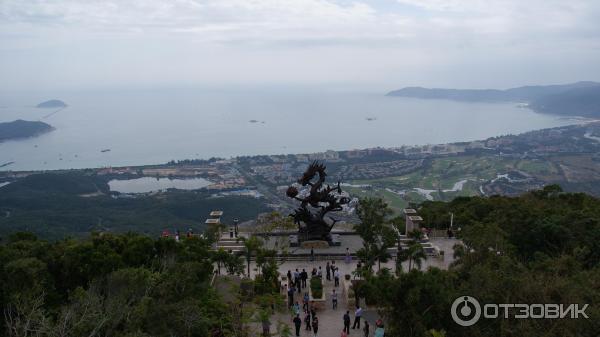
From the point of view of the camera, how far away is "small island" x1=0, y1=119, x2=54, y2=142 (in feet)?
356

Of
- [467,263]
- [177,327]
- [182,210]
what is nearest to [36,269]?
[177,327]

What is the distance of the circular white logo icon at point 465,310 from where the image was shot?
873 centimetres

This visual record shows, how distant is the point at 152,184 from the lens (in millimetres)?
63531

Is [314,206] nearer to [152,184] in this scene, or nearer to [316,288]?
[316,288]

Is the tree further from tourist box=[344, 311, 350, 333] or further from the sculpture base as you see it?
the sculpture base

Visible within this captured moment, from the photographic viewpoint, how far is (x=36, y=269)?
1002cm

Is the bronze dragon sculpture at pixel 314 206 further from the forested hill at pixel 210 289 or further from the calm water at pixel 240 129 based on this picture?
the calm water at pixel 240 129

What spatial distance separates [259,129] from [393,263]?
355ft

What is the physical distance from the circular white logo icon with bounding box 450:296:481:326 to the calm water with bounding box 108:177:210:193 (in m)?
52.7

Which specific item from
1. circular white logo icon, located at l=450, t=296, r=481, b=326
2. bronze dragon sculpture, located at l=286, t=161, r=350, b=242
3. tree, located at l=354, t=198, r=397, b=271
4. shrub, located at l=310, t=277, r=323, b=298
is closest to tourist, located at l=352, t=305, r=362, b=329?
shrub, located at l=310, t=277, r=323, b=298

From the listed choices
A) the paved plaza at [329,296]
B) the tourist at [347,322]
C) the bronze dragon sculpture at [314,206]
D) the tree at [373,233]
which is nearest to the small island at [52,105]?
the bronze dragon sculpture at [314,206]

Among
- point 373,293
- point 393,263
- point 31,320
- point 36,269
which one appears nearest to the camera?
point 31,320

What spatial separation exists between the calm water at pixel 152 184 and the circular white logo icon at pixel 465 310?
2076 inches

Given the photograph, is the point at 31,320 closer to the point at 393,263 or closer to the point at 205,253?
the point at 205,253
